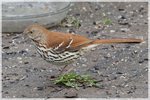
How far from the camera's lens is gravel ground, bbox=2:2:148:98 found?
18.7 ft

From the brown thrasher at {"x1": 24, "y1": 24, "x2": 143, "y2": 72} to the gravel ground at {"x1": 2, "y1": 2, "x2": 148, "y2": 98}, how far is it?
1.01 feet

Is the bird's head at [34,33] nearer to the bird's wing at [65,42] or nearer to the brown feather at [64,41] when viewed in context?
the brown feather at [64,41]

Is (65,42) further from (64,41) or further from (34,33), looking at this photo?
(34,33)

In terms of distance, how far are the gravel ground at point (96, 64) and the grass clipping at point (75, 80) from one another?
59mm

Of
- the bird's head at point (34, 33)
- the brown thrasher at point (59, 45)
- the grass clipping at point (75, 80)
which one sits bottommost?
the grass clipping at point (75, 80)

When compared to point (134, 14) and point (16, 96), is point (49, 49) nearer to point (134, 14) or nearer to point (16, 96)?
point (16, 96)

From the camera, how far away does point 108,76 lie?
6.07 m

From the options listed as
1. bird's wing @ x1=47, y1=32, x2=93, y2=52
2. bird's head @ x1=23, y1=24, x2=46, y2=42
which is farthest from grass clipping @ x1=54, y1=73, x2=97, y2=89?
bird's head @ x1=23, y1=24, x2=46, y2=42

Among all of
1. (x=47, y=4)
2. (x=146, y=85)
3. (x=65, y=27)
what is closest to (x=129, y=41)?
(x=146, y=85)

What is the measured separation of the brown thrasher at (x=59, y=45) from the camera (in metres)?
5.73

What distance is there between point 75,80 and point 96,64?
0.69m

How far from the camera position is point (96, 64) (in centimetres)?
646

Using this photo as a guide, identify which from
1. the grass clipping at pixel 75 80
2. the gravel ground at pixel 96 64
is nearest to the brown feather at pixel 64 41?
the grass clipping at pixel 75 80

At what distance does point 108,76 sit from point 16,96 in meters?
1.05
